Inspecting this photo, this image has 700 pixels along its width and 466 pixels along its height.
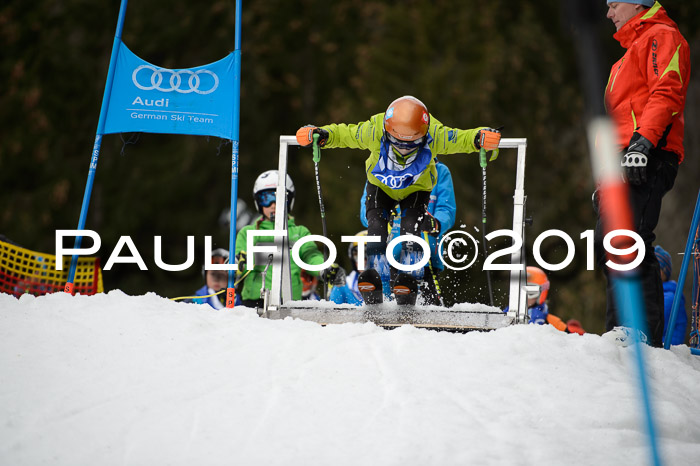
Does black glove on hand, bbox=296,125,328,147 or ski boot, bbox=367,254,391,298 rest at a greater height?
black glove on hand, bbox=296,125,328,147

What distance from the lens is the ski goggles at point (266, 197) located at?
19.7 feet

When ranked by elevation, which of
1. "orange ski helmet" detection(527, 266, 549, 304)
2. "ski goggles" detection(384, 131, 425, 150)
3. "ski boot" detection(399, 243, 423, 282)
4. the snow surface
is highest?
"ski goggles" detection(384, 131, 425, 150)

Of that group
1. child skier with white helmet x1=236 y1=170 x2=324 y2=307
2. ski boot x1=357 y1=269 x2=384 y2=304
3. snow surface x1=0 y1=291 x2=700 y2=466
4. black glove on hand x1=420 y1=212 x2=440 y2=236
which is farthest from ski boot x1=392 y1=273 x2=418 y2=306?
child skier with white helmet x1=236 y1=170 x2=324 y2=307

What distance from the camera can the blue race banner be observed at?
4.85 metres

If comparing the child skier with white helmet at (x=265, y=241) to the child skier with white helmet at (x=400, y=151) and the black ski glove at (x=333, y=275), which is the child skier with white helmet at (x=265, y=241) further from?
the child skier with white helmet at (x=400, y=151)

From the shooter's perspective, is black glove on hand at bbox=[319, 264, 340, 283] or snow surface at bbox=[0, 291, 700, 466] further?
black glove on hand at bbox=[319, 264, 340, 283]

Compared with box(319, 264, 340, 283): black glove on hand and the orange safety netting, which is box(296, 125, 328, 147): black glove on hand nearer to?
box(319, 264, 340, 283): black glove on hand

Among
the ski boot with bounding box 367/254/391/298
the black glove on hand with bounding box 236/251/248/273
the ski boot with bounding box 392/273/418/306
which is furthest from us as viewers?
the black glove on hand with bounding box 236/251/248/273

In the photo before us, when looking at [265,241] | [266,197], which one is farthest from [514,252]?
[266,197]

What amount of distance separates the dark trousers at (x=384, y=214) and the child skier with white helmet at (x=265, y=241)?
45.1 inches

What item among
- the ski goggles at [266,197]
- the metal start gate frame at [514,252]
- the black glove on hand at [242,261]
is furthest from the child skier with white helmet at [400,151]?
the ski goggles at [266,197]

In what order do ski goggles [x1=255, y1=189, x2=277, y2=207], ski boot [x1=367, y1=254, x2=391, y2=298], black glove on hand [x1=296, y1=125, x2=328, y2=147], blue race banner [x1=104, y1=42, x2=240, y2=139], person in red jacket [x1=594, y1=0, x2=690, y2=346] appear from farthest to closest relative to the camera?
ski goggles [x1=255, y1=189, x2=277, y2=207]
blue race banner [x1=104, y1=42, x2=240, y2=139]
ski boot [x1=367, y1=254, x2=391, y2=298]
black glove on hand [x1=296, y1=125, x2=328, y2=147]
person in red jacket [x1=594, y1=0, x2=690, y2=346]

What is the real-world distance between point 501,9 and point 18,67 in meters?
8.28

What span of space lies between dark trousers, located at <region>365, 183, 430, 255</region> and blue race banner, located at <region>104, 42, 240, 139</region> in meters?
1.16
